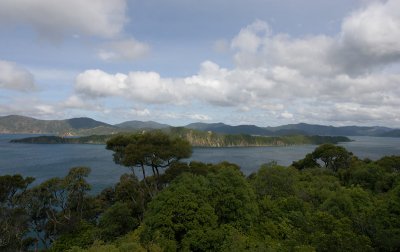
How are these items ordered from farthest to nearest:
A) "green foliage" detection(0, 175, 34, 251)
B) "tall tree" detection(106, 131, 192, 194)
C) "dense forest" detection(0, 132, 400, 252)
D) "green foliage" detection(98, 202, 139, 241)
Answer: "tall tree" detection(106, 131, 192, 194) → "green foliage" detection(0, 175, 34, 251) → "green foliage" detection(98, 202, 139, 241) → "dense forest" detection(0, 132, 400, 252)

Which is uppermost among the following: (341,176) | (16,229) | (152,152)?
(152,152)

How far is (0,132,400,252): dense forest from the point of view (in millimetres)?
21172

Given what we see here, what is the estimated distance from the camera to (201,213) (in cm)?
2239

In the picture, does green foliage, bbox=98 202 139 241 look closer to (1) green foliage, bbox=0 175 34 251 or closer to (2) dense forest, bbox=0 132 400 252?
(2) dense forest, bbox=0 132 400 252

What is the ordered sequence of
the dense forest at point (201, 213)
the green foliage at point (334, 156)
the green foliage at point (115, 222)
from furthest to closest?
the green foliage at point (334, 156) < the green foliage at point (115, 222) < the dense forest at point (201, 213)

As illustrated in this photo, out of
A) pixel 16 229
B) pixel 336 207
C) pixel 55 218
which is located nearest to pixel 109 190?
pixel 55 218

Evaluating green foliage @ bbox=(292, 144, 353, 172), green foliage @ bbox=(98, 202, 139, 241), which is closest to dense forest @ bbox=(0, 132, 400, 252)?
green foliage @ bbox=(98, 202, 139, 241)

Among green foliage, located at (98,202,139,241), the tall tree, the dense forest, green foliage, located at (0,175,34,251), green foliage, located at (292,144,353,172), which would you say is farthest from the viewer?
green foliage, located at (292,144,353,172)

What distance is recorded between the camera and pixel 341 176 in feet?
199

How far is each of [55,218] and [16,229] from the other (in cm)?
444

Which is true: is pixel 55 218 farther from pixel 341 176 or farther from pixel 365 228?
pixel 341 176

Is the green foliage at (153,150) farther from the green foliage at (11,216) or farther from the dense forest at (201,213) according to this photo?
the green foliage at (11,216)

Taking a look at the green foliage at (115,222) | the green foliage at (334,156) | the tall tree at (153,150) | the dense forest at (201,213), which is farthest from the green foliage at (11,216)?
the green foliage at (334,156)

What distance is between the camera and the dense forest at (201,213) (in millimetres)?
21172
